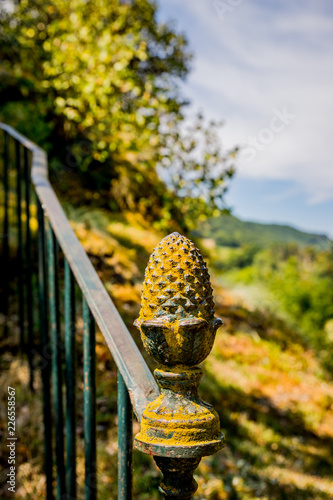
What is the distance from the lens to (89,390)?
46.5 inches

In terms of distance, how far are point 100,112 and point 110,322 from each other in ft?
20.4

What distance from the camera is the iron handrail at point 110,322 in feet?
3.06

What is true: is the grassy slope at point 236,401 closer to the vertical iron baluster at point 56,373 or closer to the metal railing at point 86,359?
the vertical iron baluster at point 56,373

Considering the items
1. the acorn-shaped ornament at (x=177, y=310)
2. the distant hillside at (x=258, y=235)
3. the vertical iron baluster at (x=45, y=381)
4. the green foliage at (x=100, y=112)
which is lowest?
the distant hillside at (x=258, y=235)

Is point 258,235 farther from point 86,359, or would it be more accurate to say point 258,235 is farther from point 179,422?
point 179,422

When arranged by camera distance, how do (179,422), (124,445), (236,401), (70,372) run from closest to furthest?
(179,422) → (124,445) → (70,372) → (236,401)

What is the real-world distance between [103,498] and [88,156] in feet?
20.7

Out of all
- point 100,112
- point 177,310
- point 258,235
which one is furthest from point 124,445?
point 258,235

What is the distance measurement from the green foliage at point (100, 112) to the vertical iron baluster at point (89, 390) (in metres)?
5.83

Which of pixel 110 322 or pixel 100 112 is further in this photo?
pixel 100 112

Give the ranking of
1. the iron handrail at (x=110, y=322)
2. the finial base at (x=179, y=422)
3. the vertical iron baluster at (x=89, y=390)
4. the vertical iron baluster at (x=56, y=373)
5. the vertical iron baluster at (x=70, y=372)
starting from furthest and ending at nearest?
the vertical iron baluster at (x=56, y=373) → the vertical iron baluster at (x=70, y=372) → the vertical iron baluster at (x=89, y=390) → the iron handrail at (x=110, y=322) → the finial base at (x=179, y=422)

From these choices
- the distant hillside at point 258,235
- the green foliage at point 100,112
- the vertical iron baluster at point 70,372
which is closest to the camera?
the vertical iron baluster at point 70,372

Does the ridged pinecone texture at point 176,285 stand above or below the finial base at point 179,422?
above

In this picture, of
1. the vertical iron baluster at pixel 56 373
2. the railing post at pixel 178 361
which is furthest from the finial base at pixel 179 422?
the vertical iron baluster at pixel 56 373
